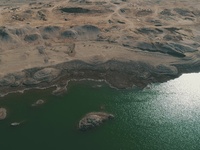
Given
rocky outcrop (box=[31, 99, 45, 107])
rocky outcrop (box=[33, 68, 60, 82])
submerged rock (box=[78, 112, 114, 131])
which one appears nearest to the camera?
submerged rock (box=[78, 112, 114, 131])

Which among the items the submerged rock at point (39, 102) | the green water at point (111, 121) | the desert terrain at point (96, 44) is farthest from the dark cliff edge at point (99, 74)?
the submerged rock at point (39, 102)

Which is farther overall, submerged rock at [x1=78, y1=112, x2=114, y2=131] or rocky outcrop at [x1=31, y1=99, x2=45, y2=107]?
rocky outcrop at [x1=31, y1=99, x2=45, y2=107]

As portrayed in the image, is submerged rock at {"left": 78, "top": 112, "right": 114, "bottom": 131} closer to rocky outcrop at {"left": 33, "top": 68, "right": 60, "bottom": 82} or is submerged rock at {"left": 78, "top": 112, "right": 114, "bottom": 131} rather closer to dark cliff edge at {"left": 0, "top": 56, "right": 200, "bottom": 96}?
dark cliff edge at {"left": 0, "top": 56, "right": 200, "bottom": 96}

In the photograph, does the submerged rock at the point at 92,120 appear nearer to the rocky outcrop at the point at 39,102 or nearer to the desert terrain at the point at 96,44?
the rocky outcrop at the point at 39,102

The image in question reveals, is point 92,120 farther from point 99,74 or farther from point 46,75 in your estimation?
point 46,75

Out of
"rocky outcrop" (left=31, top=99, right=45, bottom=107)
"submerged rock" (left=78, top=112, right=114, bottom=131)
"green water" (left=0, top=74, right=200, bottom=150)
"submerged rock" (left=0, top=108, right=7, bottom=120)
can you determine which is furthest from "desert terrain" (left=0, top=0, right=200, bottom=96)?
"submerged rock" (left=78, top=112, right=114, bottom=131)

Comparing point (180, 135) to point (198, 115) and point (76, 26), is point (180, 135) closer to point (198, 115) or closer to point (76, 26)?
point (198, 115)
